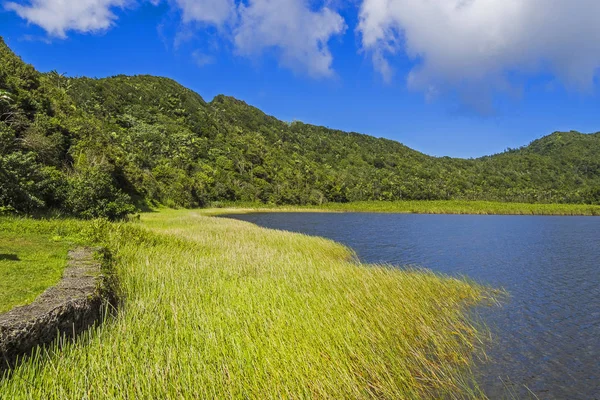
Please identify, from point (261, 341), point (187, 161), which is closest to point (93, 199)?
point (261, 341)

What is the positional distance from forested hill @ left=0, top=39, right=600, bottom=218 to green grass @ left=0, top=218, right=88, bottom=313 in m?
3.79

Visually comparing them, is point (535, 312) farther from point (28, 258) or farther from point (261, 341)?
point (28, 258)

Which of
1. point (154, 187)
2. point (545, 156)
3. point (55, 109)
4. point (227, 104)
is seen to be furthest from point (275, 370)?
point (545, 156)

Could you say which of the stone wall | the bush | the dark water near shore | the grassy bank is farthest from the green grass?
the grassy bank

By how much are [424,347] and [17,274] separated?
30.4 ft

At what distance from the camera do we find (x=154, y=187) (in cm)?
5925

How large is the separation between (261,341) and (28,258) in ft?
23.7

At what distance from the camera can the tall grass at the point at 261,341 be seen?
5.02m

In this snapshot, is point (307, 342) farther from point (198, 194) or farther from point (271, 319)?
point (198, 194)

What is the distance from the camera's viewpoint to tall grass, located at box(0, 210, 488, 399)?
5020mm

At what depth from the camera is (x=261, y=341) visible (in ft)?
20.9

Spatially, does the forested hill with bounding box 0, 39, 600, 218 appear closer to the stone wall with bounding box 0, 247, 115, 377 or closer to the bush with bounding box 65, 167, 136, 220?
the bush with bounding box 65, 167, 136, 220

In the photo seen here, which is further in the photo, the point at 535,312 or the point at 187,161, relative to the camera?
the point at 187,161

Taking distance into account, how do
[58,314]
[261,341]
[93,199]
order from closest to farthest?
[58,314] < [261,341] < [93,199]
